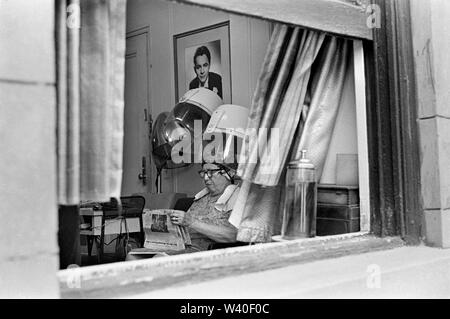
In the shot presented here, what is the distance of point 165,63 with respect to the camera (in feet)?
19.1

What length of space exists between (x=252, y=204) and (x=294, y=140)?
16.2 inches

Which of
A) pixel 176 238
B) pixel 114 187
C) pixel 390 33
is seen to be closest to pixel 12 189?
pixel 114 187

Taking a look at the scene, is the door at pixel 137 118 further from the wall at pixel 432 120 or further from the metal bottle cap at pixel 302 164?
the wall at pixel 432 120

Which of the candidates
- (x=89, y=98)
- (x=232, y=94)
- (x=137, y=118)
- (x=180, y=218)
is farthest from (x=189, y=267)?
(x=137, y=118)

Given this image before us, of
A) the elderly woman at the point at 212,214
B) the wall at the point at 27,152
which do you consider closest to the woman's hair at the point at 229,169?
the elderly woman at the point at 212,214

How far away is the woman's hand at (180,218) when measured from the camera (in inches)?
141

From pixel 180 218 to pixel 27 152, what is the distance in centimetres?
235

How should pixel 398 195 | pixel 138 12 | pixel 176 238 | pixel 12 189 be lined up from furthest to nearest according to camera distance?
pixel 138 12 < pixel 176 238 < pixel 398 195 < pixel 12 189

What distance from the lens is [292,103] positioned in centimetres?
261

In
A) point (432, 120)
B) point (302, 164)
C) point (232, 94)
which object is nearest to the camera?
point (432, 120)

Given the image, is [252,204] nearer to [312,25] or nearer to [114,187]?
[312,25]

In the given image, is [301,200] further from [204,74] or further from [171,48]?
[171,48]

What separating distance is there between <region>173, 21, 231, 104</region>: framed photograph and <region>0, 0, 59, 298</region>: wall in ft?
11.7

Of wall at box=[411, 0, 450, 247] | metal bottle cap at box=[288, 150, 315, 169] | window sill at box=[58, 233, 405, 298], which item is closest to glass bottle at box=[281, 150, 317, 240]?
metal bottle cap at box=[288, 150, 315, 169]
